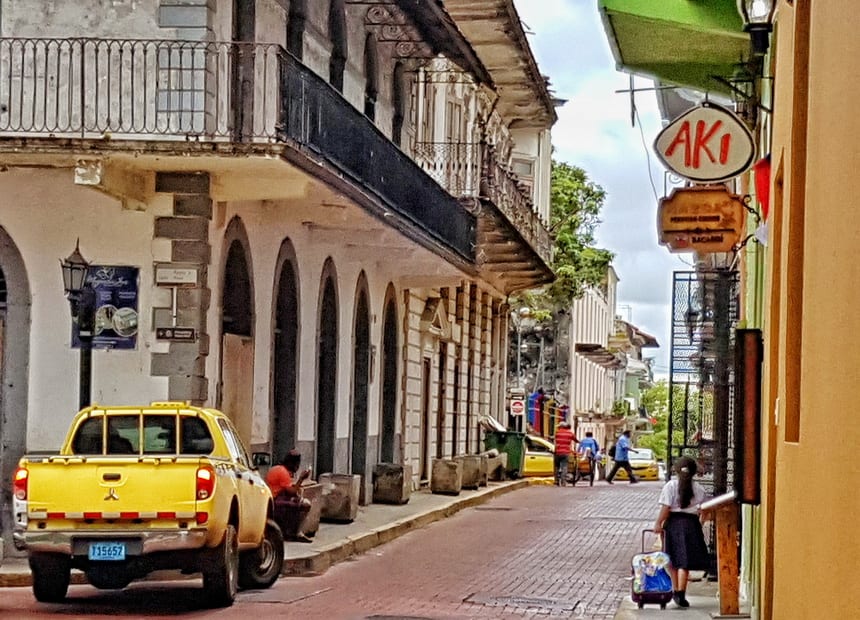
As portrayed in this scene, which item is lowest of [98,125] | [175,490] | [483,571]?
[483,571]

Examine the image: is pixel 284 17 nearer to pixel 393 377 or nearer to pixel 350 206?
pixel 350 206

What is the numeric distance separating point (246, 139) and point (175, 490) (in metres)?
4.81

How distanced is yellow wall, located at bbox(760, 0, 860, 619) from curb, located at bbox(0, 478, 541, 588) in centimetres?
894

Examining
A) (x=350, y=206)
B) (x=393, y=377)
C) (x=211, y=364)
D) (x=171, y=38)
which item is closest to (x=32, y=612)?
(x=211, y=364)

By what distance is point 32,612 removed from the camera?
14.2 m

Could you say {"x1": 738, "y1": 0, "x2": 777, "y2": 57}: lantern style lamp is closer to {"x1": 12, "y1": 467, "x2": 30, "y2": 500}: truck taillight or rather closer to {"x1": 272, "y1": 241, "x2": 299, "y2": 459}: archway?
{"x1": 12, "y1": 467, "x2": 30, "y2": 500}: truck taillight

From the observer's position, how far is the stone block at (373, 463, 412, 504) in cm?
2822

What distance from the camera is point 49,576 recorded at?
1468 cm

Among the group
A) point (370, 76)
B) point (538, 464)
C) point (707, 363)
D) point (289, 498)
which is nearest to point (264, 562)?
point (289, 498)

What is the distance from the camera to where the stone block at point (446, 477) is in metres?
32.6

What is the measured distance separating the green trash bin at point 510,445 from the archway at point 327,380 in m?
16.6

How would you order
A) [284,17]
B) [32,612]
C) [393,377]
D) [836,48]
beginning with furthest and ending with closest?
[393,377] → [284,17] → [32,612] → [836,48]

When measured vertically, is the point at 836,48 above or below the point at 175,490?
above

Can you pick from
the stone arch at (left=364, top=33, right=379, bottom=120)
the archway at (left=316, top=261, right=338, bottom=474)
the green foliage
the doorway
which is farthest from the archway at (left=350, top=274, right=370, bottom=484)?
the green foliage
